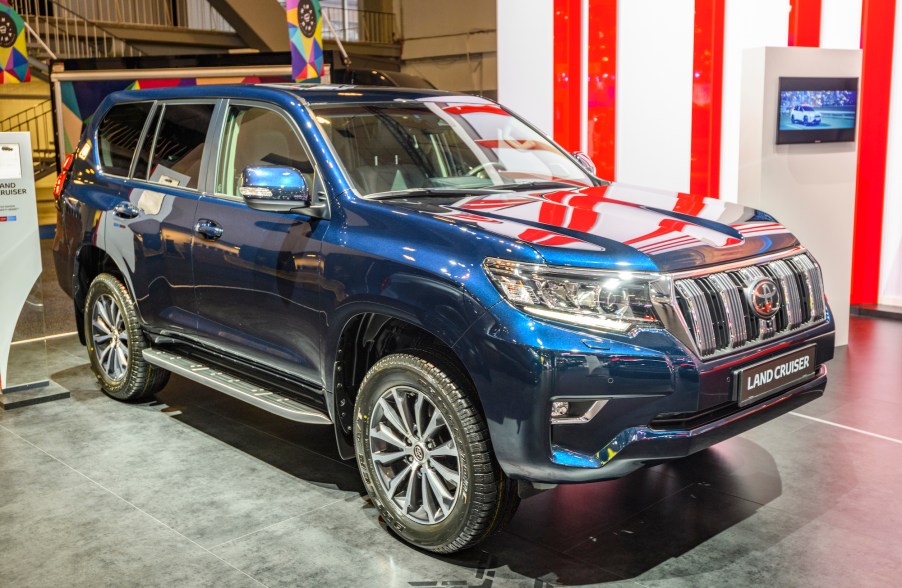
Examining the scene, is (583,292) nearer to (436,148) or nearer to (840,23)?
(436,148)

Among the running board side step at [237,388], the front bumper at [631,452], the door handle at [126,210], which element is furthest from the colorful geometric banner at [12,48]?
the front bumper at [631,452]

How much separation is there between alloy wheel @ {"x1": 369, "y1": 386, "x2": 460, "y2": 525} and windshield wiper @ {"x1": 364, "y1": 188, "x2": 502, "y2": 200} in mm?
796

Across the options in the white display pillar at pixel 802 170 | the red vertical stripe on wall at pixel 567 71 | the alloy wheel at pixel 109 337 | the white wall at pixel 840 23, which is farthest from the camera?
the red vertical stripe on wall at pixel 567 71

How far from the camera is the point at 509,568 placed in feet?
10.5

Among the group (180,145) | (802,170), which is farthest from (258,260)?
(802,170)

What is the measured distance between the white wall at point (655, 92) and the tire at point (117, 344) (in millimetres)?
4076

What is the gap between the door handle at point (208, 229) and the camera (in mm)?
4066

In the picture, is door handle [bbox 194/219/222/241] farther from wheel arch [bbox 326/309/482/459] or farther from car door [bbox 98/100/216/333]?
wheel arch [bbox 326/309/482/459]

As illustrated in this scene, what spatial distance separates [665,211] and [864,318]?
434cm

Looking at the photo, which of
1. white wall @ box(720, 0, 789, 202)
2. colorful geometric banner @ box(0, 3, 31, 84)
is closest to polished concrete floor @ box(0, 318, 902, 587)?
white wall @ box(720, 0, 789, 202)

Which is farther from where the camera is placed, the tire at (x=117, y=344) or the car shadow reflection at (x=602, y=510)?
the tire at (x=117, y=344)

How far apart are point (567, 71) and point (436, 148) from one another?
4162 mm

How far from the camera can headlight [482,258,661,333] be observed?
2904 mm

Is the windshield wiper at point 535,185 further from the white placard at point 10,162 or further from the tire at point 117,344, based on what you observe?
the white placard at point 10,162
